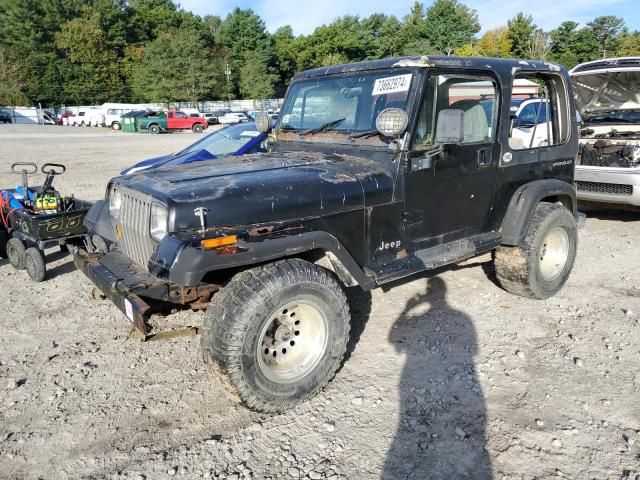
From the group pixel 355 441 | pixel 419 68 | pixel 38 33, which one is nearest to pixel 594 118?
pixel 419 68

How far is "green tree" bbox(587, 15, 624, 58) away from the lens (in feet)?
213

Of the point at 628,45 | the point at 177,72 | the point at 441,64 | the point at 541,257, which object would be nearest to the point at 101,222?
the point at 441,64

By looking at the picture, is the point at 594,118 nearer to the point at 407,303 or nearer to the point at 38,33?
the point at 407,303

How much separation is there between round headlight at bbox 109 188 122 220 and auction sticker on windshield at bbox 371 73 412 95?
2.14 m

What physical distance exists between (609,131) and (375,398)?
791 centimetres

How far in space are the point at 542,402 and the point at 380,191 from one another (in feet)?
6.03

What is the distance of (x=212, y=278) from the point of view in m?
3.24

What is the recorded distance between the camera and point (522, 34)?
208ft

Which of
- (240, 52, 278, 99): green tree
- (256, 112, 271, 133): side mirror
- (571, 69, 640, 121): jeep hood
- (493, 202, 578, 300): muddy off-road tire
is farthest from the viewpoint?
(240, 52, 278, 99): green tree

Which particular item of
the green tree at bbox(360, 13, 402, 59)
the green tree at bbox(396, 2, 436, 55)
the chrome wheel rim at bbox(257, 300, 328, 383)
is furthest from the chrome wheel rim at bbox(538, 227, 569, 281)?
the green tree at bbox(360, 13, 402, 59)

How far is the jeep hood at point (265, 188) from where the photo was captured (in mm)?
3027

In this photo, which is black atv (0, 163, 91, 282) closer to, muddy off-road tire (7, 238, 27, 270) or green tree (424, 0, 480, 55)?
muddy off-road tire (7, 238, 27, 270)

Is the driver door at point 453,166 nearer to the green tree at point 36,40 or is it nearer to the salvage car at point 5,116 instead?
the salvage car at point 5,116

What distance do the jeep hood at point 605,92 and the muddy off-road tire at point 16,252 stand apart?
873 cm
